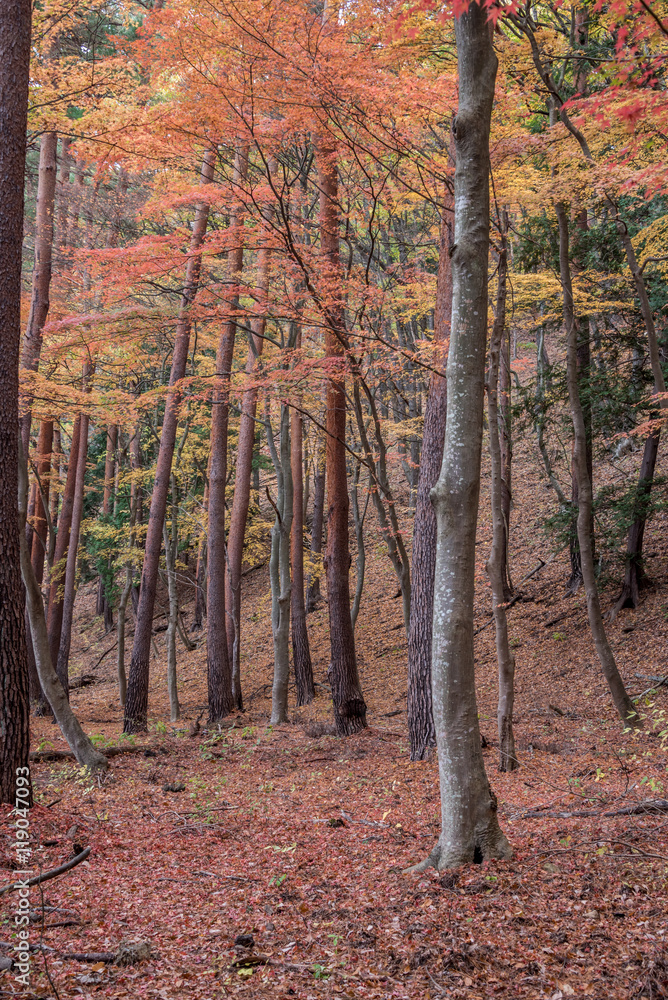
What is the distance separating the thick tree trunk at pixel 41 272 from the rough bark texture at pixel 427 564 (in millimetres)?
6132

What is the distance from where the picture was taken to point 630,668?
1023 centimetres

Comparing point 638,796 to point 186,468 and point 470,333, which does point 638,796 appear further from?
point 186,468

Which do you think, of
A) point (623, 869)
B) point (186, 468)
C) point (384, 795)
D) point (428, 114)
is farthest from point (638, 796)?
point (186, 468)

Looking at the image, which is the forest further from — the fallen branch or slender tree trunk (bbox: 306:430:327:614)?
slender tree trunk (bbox: 306:430:327:614)

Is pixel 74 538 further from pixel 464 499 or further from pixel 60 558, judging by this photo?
pixel 464 499

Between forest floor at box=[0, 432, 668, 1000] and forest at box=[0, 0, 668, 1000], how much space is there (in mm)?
30

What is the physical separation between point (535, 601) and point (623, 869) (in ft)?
35.8

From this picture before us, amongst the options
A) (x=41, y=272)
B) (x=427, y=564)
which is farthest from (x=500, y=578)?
(x=41, y=272)

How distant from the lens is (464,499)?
3934 millimetres

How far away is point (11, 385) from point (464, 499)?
3920mm

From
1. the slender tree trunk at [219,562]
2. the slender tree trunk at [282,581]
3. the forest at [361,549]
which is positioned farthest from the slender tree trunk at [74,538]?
the slender tree trunk at [282,581]

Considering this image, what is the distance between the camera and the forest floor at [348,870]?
2838mm

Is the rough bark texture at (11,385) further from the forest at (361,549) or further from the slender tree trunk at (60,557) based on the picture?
the slender tree trunk at (60,557)

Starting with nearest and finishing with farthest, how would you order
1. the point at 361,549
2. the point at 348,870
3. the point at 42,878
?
1. the point at 42,878
2. the point at 348,870
3. the point at 361,549
